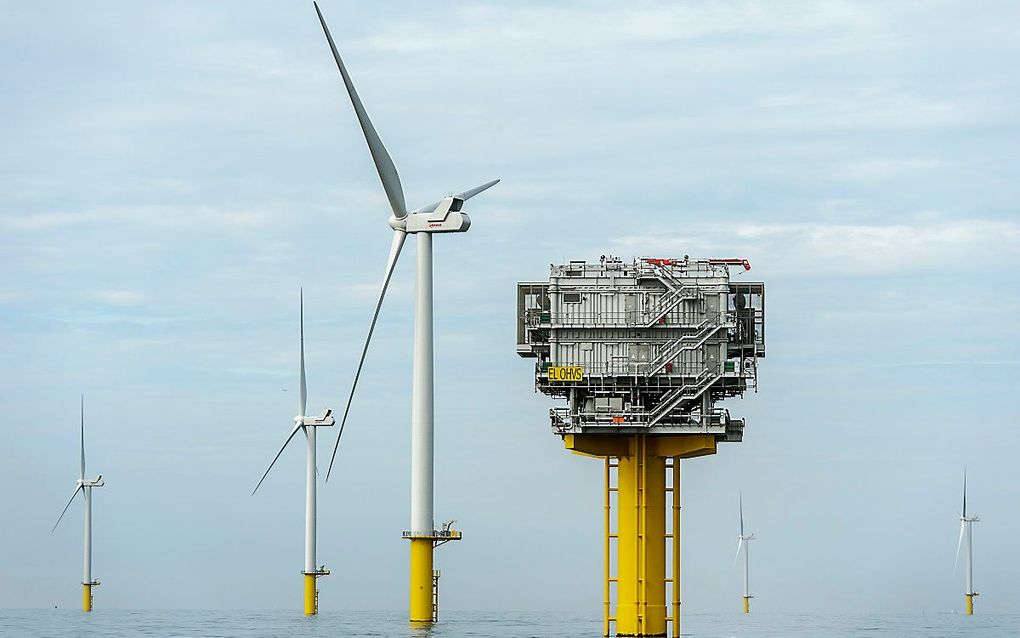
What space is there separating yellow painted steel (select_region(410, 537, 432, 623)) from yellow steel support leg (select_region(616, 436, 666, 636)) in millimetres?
10937

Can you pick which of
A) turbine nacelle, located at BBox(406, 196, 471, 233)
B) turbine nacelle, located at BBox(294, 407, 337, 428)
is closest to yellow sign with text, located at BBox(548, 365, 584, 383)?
turbine nacelle, located at BBox(406, 196, 471, 233)

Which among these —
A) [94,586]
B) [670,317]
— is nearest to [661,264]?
[670,317]

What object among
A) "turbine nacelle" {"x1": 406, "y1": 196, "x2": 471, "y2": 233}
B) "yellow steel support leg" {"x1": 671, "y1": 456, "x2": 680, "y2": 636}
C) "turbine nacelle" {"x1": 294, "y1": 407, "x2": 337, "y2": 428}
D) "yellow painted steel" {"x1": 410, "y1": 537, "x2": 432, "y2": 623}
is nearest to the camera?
"yellow steel support leg" {"x1": 671, "y1": 456, "x2": 680, "y2": 636}

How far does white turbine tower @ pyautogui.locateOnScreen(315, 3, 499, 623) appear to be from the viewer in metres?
89.0

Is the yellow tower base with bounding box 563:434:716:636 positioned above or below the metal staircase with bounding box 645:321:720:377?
below

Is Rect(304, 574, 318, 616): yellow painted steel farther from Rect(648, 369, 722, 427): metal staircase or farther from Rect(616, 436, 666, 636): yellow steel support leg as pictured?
Rect(648, 369, 722, 427): metal staircase

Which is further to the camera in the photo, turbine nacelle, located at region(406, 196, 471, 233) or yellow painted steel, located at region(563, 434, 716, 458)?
turbine nacelle, located at region(406, 196, 471, 233)

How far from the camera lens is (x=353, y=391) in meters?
90.4

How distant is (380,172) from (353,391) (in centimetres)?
1221

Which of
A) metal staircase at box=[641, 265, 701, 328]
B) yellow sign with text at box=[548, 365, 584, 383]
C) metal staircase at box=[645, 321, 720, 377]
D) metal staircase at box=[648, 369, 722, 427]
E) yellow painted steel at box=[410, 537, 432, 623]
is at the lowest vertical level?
yellow painted steel at box=[410, 537, 432, 623]

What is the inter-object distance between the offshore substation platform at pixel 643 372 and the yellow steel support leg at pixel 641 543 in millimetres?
50

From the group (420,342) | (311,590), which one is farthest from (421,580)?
(311,590)

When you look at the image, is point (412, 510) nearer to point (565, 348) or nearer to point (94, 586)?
point (565, 348)

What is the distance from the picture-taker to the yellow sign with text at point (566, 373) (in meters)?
82.1
